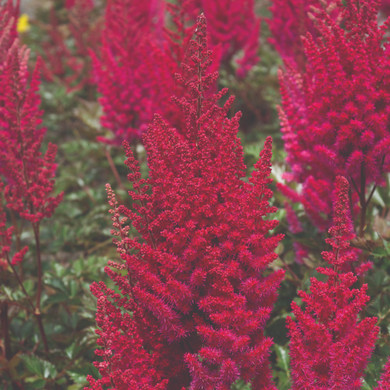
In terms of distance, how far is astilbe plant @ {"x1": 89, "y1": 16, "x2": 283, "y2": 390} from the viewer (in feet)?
4.29

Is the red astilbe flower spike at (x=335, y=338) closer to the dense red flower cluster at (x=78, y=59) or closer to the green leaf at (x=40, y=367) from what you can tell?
the green leaf at (x=40, y=367)

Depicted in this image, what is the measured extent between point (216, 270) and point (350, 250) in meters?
0.80

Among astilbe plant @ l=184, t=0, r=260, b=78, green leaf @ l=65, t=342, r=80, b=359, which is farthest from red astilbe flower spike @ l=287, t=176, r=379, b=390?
astilbe plant @ l=184, t=0, r=260, b=78

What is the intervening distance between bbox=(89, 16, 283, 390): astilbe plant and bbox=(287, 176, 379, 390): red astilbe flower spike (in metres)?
0.10

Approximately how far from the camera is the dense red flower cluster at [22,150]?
6.47 feet

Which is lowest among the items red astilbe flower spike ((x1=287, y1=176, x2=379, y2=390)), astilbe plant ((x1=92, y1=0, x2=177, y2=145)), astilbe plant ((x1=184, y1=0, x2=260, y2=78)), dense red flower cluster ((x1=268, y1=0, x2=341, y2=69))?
red astilbe flower spike ((x1=287, y1=176, x2=379, y2=390))

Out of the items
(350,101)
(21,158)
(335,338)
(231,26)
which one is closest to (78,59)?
(231,26)

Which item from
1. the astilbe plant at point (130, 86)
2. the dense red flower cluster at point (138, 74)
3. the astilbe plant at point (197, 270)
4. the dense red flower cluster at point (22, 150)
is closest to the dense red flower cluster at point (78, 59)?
the dense red flower cluster at point (138, 74)

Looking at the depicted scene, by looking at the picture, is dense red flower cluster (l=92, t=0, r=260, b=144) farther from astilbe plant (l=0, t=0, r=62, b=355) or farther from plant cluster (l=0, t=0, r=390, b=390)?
astilbe plant (l=0, t=0, r=62, b=355)

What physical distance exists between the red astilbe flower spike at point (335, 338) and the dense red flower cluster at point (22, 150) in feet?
3.77

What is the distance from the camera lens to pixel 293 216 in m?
2.23

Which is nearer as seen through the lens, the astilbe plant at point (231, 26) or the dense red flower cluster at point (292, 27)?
the dense red flower cluster at point (292, 27)

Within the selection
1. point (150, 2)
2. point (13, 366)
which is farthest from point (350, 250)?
point (150, 2)

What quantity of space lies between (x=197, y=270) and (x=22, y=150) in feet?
3.52
